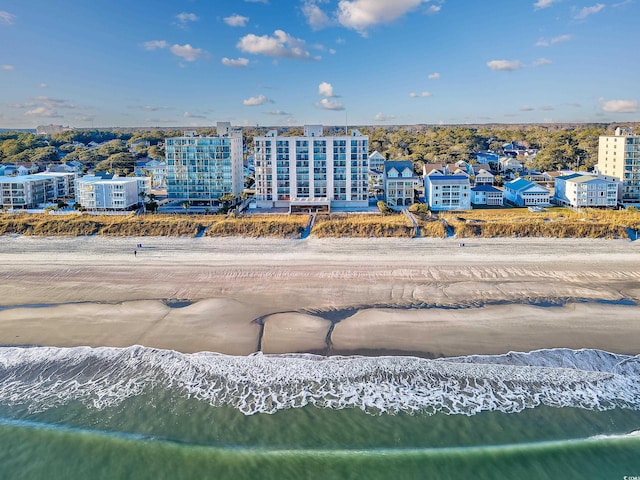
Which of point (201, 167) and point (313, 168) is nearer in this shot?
point (313, 168)

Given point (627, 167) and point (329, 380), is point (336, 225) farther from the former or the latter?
point (627, 167)

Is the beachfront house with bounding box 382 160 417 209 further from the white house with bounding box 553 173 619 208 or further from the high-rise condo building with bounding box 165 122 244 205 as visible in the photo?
the high-rise condo building with bounding box 165 122 244 205

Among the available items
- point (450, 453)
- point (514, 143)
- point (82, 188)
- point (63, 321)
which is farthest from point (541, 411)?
point (514, 143)

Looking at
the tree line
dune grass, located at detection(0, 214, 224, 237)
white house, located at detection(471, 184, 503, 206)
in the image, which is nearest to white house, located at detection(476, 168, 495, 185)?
white house, located at detection(471, 184, 503, 206)

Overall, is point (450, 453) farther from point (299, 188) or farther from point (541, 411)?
point (299, 188)

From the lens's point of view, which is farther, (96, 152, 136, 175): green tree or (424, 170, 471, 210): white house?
(96, 152, 136, 175): green tree

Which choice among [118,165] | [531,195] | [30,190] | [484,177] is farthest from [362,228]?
[118,165]

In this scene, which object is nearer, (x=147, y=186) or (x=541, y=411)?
(x=541, y=411)
